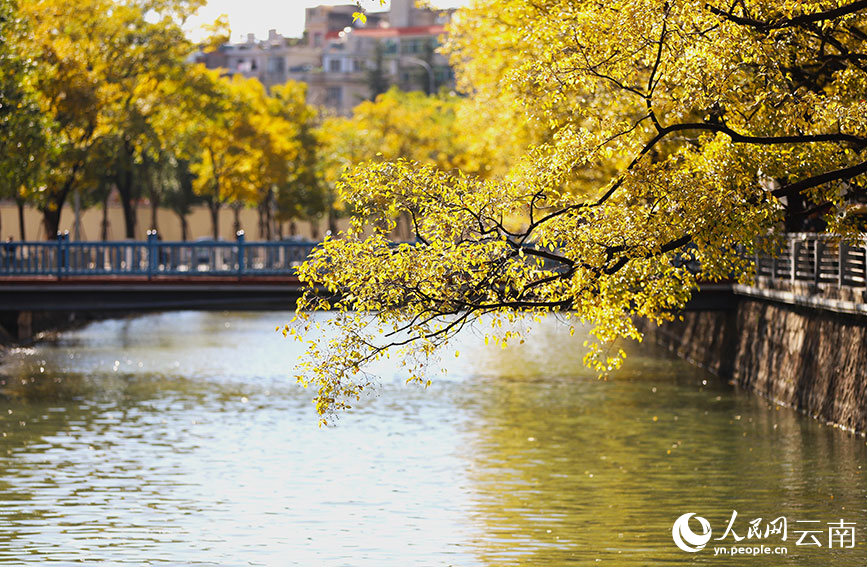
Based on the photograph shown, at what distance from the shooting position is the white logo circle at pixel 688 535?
17.9 meters

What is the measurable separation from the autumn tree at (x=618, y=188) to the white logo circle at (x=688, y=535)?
6.92ft

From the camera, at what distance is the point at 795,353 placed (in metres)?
31.3

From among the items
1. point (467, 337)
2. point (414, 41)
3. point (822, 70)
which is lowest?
point (467, 337)

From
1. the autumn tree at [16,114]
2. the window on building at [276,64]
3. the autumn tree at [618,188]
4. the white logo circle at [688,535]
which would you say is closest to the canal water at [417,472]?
the white logo circle at [688,535]

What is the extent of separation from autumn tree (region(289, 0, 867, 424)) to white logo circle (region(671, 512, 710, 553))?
83.0 inches

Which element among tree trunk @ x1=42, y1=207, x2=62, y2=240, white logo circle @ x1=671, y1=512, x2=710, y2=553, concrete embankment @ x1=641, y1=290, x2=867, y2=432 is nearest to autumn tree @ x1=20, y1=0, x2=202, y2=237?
tree trunk @ x1=42, y1=207, x2=62, y2=240

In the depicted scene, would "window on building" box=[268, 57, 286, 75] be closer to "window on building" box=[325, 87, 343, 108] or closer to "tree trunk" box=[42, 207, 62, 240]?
"window on building" box=[325, 87, 343, 108]

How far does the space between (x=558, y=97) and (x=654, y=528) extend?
207 inches

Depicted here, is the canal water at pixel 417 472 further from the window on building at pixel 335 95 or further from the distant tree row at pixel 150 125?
the window on building at pixel 335 95

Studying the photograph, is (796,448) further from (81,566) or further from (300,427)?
(81,566)

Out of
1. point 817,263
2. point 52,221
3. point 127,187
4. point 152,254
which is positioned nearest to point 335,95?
point 127,187

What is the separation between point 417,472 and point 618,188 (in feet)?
24.4

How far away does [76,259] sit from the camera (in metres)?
39.2

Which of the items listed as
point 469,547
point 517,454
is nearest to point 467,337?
point 517,454
